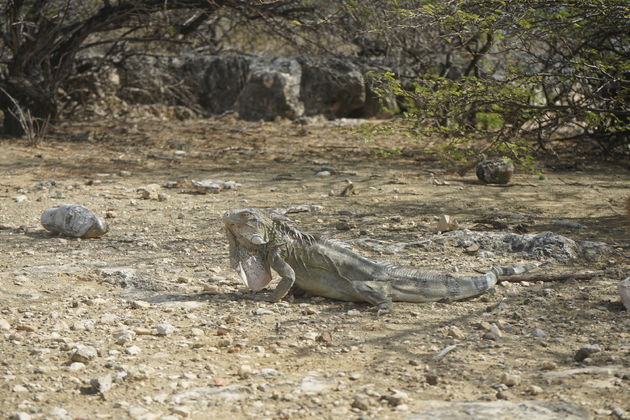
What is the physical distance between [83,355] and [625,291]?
10.4 feet

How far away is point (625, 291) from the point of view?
5145 millimetres

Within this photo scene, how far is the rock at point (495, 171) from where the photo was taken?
10055mm

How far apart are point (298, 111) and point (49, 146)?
4.87 meters

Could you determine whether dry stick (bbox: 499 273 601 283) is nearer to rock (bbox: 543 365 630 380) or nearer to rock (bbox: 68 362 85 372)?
rock (bbox: 543 365 630 380)

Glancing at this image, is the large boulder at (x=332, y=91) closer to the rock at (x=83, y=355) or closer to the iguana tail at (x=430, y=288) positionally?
the iguana tail at (x=430, y=288)

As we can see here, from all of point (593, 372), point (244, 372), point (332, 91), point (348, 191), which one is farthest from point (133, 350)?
point (332, 91)

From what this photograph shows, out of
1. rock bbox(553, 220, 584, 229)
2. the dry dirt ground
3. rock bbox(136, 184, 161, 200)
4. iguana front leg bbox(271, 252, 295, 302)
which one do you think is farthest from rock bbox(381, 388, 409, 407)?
rock bbox(136, 184, 161, 200)

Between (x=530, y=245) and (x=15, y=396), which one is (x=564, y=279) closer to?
(x=530, y=245)

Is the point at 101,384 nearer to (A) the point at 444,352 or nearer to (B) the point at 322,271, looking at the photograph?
(A) the point at 444,352

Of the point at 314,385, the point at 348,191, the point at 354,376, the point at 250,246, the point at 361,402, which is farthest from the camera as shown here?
the point at 348,191

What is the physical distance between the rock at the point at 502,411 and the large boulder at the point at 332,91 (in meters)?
12.3

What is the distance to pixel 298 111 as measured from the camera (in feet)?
51.6

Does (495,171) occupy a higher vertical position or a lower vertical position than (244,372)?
higher

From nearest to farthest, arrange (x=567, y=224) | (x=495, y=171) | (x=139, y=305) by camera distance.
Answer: (x=139, y=305) < (x=567, y=224) < (x=495, y=171)
